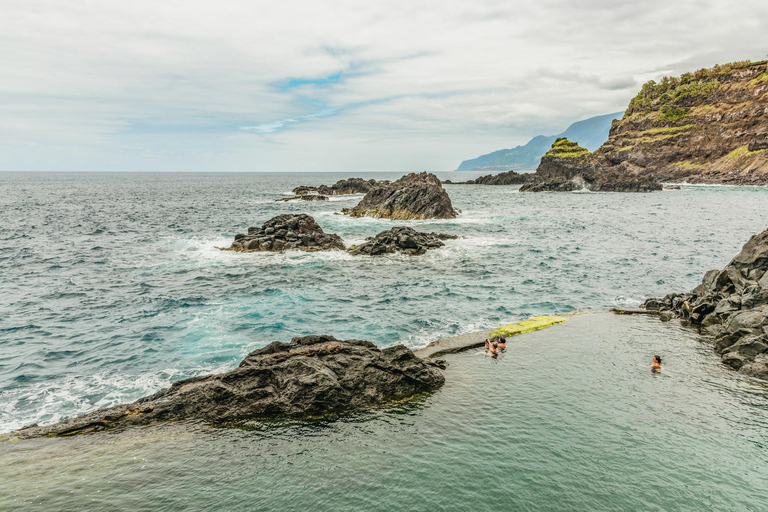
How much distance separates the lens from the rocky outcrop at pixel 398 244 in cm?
5469

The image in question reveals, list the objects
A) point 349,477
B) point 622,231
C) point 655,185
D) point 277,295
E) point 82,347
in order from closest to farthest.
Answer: point 349,477, point 82,347, point 277,295, point 622,231, point 655,185

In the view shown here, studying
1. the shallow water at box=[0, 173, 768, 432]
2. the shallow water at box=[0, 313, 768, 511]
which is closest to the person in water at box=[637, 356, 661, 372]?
the shallow water at box=[0, 313, 768, 511]

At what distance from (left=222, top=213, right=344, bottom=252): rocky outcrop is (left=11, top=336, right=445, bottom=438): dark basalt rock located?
36240 mm

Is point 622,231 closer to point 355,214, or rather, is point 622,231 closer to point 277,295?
point 355,214

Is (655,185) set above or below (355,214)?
above

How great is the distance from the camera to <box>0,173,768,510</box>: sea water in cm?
1437

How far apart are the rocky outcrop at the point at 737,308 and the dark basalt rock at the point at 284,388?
54.8 ft

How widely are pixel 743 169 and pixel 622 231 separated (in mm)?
145382

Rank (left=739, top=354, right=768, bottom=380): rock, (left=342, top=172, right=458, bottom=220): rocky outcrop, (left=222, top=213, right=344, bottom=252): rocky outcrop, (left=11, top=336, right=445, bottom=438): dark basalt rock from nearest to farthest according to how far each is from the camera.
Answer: (left=11, top=336, right=445, bottom=438): dark basalt rock
(left=739, top=354, right=768, bottom=380): rock
(left=222, top=213, right=344, bottom=252): rocky outcrop
(left=342, top=172, right=458, bottom=220): rocky outcrop

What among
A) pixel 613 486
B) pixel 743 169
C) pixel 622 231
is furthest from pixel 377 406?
pixel 743 169

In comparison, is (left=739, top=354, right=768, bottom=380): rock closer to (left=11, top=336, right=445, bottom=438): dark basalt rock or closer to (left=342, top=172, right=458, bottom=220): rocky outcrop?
(left=11, top=336, right=445, bottom=438): dark basalt rock

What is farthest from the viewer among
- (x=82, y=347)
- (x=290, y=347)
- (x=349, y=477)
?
(x=82, y=347)

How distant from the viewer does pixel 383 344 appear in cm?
2723

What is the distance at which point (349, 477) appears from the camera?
47.5ft
